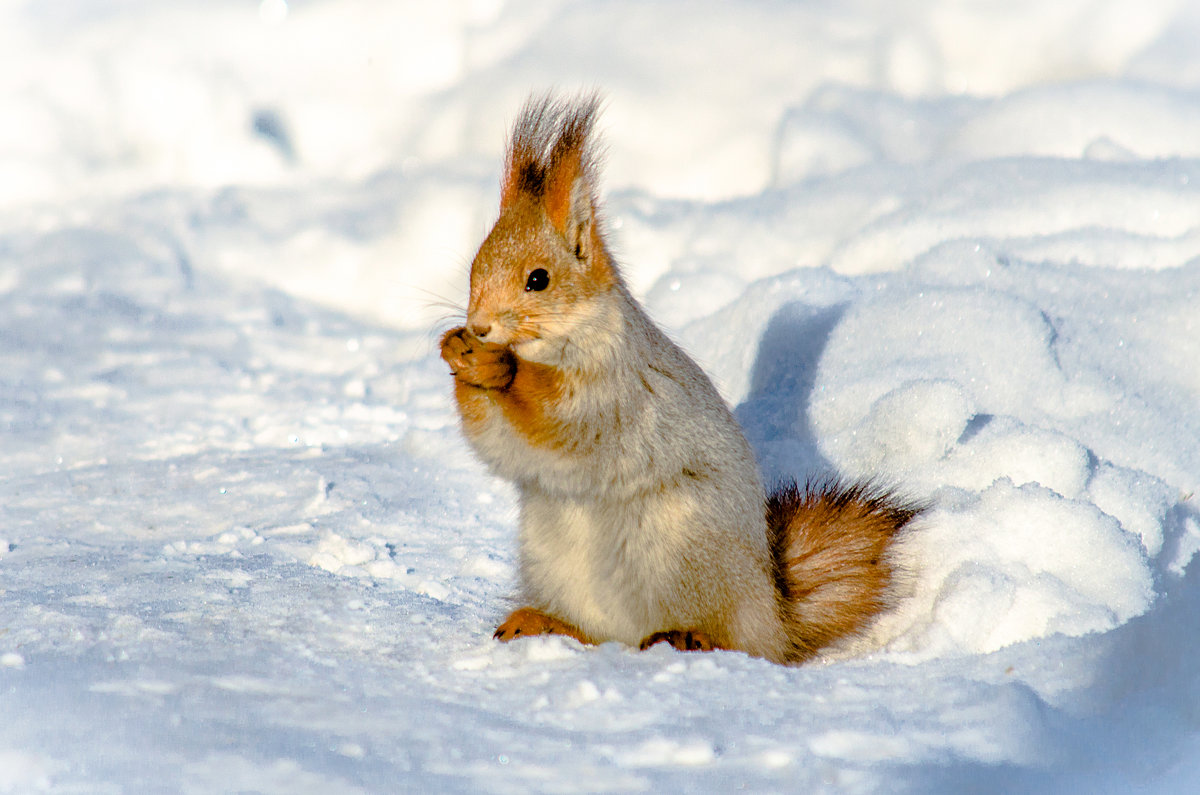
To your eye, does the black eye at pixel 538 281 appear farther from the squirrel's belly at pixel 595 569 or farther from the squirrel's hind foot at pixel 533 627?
the squirrel's hind foot at pixel 533 627

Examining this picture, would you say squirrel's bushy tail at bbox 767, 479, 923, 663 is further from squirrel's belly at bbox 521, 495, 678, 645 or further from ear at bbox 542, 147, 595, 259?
ear at bbox 542, 147, 595, 259

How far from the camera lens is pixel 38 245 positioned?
5.03 metres

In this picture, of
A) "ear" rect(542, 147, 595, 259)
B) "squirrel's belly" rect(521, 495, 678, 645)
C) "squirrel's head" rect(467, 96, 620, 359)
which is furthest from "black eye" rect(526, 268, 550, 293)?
"squirrel's belly" rect(521, 495, 678, 645)

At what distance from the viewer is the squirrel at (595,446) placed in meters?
2.08

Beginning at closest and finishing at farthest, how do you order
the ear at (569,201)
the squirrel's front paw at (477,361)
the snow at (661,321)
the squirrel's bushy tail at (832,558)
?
the snow at (661,321)
the squirrel's front paw at (477,361)
the ear at (569,201)
the squirrel's bushy tail at (832,558)

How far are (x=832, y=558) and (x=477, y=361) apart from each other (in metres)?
0.92

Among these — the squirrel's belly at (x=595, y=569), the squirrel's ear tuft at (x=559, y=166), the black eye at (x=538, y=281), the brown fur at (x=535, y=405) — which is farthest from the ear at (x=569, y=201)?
the squirrel's belly at (x=595, y=569)

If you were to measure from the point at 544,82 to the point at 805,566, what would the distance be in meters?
3.55

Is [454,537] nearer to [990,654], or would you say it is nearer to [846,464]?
[846,464]

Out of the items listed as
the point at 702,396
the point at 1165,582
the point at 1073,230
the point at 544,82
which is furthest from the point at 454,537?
the point at 544,82

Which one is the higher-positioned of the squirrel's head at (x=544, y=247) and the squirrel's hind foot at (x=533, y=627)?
the squirrel's head at (x=544, y=247)

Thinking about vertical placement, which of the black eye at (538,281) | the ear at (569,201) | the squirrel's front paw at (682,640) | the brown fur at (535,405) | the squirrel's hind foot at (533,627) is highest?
the ear at (569,201)

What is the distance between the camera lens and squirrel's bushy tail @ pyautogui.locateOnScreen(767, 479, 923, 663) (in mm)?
2311

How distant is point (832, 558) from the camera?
2381 mm
